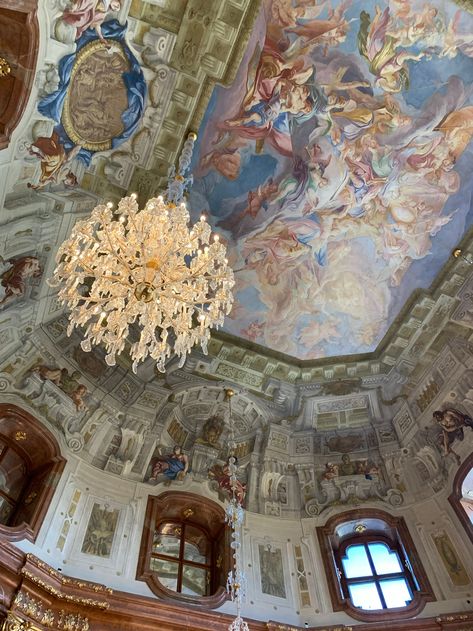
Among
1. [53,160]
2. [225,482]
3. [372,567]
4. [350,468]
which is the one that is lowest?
[372,567]

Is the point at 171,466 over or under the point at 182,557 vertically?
over

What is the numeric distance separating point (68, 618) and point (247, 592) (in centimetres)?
343

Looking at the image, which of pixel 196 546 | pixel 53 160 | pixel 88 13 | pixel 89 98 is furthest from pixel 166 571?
pixel 88 13

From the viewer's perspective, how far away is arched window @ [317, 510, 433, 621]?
973 cm

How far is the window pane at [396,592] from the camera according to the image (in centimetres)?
993

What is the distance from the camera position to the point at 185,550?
1062 cm

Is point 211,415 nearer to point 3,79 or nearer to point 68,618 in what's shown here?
point 68,618

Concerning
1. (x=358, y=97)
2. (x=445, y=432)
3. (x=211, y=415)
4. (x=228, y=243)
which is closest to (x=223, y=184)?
(x=228, y=243)

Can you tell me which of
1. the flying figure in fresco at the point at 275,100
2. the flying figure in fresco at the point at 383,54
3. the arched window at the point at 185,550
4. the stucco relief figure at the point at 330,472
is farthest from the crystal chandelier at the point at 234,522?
the flying figure in fresco at the point at 383,54

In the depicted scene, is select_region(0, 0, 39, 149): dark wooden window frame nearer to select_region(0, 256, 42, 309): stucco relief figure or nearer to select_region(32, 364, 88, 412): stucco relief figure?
select_region(0, 256, 42, 309): stucco relief figure

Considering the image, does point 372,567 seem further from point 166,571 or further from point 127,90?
point 127,90

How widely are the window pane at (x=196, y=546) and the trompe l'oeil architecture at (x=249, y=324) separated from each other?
0.05 m

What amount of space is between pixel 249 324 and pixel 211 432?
110 inches

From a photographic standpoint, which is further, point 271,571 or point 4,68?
point 271,571
